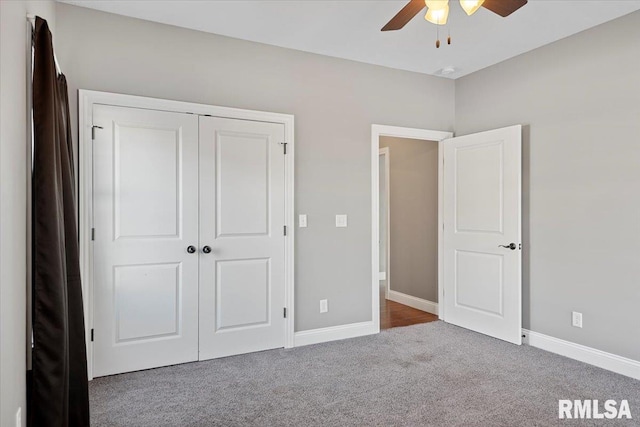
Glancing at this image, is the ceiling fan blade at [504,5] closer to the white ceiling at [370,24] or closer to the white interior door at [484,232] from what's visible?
the white ceiling at [370,24]

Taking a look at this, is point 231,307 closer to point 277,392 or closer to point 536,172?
point 277,392

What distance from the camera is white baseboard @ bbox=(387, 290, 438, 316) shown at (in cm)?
504

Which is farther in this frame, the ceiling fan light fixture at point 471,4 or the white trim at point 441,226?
the white trim at point 441,226

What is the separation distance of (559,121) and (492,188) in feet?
2.67

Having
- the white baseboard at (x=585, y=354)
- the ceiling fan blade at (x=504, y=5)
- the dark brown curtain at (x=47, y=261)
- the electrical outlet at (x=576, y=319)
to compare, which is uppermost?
the ceiling fan blade at (x=504, y=5)

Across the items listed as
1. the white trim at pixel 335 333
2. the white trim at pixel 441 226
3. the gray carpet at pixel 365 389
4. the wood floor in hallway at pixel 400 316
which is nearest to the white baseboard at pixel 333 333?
the white trim at pixel 335 333

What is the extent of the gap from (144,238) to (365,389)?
200cm

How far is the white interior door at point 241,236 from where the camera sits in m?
3.47

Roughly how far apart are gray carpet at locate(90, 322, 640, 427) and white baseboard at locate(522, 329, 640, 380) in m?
0.09

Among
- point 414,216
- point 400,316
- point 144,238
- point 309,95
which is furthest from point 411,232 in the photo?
point 144,238

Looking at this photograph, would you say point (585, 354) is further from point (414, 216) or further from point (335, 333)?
point (414, 216)

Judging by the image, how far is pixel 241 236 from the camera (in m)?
3.61

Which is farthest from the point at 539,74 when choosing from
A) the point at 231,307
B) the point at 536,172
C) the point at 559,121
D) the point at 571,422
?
the point at 231,307

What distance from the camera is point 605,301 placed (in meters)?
3.31
